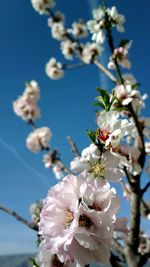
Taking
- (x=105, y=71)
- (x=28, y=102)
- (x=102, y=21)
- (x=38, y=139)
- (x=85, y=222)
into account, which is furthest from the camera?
(x=28, y=102)

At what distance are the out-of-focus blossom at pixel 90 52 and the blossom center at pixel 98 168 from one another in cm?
584

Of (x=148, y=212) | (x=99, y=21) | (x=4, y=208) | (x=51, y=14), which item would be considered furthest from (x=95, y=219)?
(x=51, y=14)

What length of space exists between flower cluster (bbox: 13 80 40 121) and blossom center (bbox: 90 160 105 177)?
8000mm

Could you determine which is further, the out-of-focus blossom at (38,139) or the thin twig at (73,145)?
the out-of-focus blossom at (38,139)

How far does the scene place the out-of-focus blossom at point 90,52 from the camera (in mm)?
7271

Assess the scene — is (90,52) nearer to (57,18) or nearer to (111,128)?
(57,18)

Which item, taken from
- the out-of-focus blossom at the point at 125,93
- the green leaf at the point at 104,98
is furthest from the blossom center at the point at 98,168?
the out-of-focus blossom at the point at 125,93

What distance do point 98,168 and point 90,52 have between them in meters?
6.46

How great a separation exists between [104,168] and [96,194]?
0.18 meters

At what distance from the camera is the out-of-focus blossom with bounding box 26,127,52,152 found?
30.8ft

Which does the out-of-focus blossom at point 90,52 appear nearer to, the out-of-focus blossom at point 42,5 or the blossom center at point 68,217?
the out-of-focus blossom at point 42,5

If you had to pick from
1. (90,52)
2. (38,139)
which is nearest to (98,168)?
(90,52)

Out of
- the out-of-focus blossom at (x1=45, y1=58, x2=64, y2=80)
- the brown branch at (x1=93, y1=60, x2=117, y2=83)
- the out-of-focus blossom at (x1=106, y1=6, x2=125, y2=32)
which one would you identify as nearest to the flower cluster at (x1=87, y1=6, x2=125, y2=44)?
the out-of-focus blossom at (x1=106, y1=6, x2=125, y2=32)

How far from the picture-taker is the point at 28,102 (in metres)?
Result: 10.4
